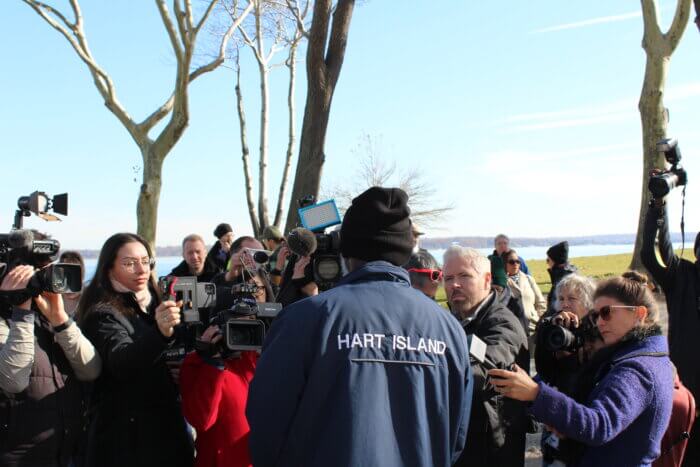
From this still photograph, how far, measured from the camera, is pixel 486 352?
10.4ft

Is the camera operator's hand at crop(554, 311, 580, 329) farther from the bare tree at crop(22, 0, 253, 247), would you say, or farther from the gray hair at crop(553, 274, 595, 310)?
the bare tree at crop(22, 0, 253, 247)

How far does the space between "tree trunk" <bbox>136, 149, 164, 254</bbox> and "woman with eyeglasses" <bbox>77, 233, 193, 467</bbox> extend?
10.1m

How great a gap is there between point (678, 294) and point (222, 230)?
5.69 metres

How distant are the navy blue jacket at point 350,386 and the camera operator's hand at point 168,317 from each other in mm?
1195

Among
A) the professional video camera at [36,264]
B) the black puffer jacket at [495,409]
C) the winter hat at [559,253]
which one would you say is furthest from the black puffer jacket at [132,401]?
the winter hat at [559,253]

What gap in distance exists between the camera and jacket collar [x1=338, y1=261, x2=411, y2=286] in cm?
220

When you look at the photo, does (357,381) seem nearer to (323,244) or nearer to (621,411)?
(621,411)

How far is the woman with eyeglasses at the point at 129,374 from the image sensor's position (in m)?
3.16

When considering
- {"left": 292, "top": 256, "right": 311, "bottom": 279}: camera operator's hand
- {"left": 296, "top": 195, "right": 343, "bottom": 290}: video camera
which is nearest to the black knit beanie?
{"left": 296, "top": 195, "right": 343, "bottom": 290}: video camera

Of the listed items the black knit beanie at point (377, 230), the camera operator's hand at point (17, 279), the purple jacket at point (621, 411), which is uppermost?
the black knit beanie at point (377, 230)

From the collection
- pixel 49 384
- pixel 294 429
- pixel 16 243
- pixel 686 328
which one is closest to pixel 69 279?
pixel 16 243

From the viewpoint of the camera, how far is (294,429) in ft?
6.70

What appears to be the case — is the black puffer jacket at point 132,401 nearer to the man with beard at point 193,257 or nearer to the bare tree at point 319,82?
the man with beard at point 193,257

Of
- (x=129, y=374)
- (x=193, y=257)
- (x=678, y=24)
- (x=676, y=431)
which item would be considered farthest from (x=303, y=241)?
(x=678, y=24)
